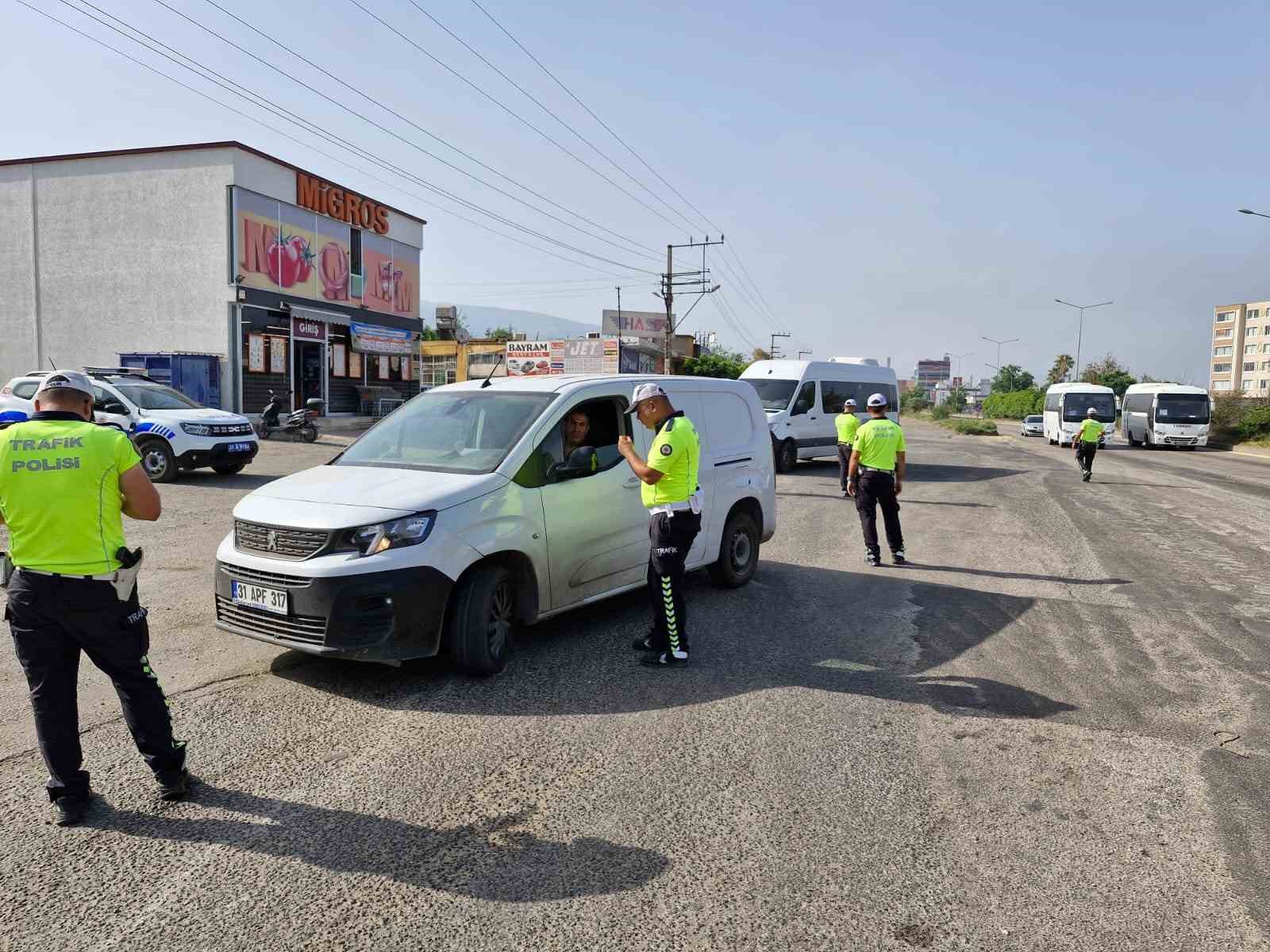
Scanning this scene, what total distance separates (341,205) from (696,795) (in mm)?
30018

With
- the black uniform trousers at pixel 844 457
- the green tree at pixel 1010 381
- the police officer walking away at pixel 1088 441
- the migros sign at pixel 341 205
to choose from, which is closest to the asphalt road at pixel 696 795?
the black uniform trousers at pixel 844 457

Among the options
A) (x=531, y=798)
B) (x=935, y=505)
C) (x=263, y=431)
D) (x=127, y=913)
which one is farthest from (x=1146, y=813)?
(x=263, y=431)

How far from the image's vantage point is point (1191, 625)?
707 centimetres

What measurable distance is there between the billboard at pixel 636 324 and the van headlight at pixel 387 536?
82.4 m

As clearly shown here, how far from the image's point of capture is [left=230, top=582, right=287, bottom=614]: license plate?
4.84 metres

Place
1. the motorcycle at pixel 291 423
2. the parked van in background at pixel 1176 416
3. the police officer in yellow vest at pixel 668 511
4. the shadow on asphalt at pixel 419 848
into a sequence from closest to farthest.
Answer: the shadow on asphalt at pixel 419 848 → the police officer in yellow vest at pixel 668 511 → the motorcycle at pixel 291 423 → the parked van in background at pixel 1176 416

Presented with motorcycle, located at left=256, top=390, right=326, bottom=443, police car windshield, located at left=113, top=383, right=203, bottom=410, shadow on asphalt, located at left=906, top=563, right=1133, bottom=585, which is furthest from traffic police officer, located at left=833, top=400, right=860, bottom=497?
motorcycle, located at left=256, top=390, right=326, bottom=443

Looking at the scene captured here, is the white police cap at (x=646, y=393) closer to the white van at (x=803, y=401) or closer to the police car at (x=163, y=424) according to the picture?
the police car at (x=163, y=424)

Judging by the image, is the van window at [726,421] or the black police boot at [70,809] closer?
the black police boot at [70,809]

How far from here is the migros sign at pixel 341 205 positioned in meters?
28.0

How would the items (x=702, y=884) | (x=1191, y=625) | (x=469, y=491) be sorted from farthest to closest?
1. (x=1191, y=625)
2. (x=469, y=491)
3. (x=702, y=884)

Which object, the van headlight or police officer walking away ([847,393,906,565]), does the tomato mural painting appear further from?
the van headlight

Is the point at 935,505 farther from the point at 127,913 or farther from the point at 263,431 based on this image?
the point at 263,431

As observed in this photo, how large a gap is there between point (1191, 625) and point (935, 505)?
8128 mm
